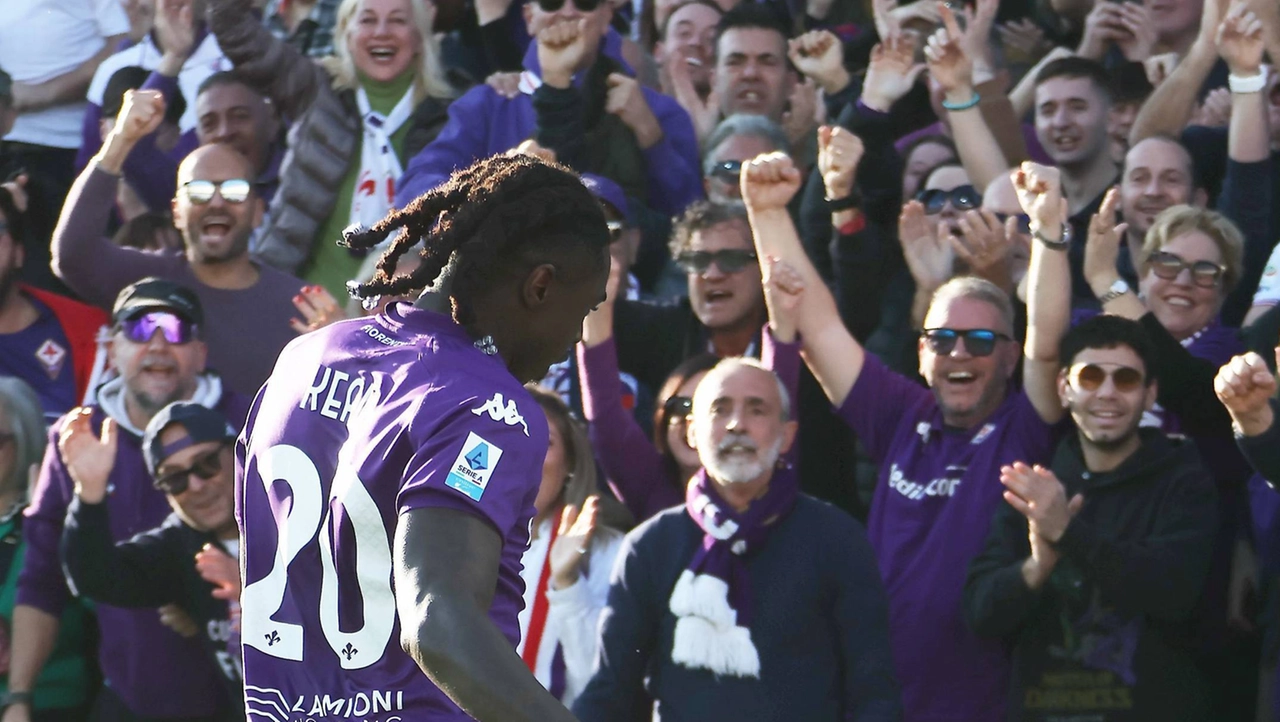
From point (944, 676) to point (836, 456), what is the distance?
1.27 metres

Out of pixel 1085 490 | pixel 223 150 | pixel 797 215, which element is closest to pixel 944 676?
pixel 1085 490

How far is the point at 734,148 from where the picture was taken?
802 cm

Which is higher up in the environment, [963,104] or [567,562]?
[963,104]

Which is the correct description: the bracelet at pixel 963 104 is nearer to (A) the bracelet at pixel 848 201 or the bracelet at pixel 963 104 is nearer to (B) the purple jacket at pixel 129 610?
(A) the bracelet at pixel 848 201

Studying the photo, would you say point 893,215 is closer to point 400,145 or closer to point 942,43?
point 942,43

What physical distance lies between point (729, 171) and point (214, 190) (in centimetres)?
208

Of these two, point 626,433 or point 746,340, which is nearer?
point 626,433

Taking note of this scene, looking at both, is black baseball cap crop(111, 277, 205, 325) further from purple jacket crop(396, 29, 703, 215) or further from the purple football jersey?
the purple football jersey

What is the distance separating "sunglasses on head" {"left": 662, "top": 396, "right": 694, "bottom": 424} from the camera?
6988mm

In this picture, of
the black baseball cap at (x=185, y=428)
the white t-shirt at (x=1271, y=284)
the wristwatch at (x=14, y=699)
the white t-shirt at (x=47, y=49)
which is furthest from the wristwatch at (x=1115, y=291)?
the white t-shirt at (x=47, y=49)

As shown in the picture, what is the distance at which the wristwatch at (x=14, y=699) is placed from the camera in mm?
7184

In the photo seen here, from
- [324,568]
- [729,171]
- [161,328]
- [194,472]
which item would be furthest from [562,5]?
[324,568]

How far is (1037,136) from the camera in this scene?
27.9 feet

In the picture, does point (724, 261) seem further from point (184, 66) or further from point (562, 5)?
point (184, 66)
